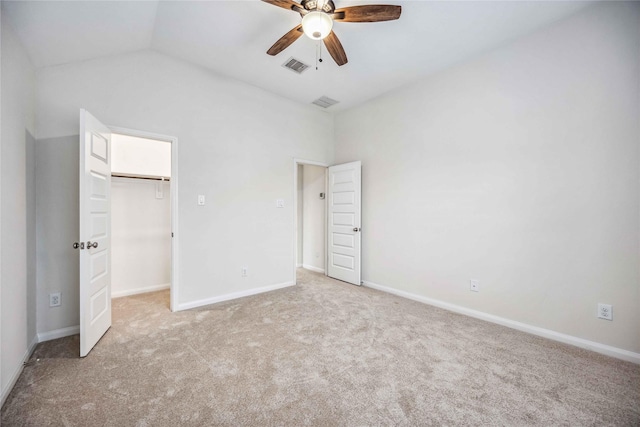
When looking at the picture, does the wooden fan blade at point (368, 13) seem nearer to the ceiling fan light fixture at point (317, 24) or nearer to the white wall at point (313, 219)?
the ceiling fan light fixture at point (317, 24)

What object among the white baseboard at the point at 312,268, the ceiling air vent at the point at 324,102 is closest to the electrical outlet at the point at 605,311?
the white baseboard at the point at 312,268

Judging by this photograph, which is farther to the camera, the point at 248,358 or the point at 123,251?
the point at 123,251

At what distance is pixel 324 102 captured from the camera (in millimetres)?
4145

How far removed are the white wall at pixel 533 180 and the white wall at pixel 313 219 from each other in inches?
66.2

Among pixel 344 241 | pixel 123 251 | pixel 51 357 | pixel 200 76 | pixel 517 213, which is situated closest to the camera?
pixel 51 357

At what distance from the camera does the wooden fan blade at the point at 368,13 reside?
1905mm

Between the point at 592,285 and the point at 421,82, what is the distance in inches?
110

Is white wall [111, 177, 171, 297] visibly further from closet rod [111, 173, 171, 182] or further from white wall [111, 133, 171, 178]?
white wall [111, 133, 171, 178]

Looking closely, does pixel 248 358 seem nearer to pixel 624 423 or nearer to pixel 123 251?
pixel 624 423

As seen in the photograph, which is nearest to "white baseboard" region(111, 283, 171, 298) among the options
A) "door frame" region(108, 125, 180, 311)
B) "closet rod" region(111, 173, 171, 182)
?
"door frame" region(108, 125, 180, 311)

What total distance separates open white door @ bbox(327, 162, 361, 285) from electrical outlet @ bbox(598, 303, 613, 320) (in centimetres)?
260

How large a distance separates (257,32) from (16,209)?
8.07 ft

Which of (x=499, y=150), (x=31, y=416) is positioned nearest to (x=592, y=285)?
(x=499, y=150)

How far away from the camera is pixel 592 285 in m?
2.23
